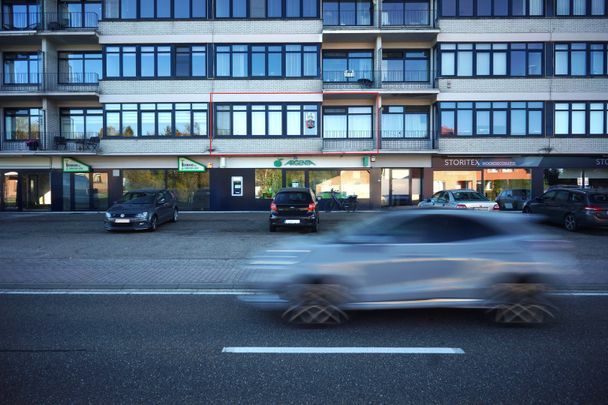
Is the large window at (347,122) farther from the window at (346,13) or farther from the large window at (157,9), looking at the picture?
the large window at (157,9)

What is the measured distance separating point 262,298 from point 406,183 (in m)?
21.6

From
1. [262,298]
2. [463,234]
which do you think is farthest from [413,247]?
[262,298]

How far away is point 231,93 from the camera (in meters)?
24.7

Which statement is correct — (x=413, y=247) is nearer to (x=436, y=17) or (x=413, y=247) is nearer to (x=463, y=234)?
(x=463, y=234)

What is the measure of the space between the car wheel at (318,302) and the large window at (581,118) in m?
25.5

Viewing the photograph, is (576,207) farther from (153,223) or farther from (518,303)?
(153,223)

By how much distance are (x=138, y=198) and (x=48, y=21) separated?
16.4 meters

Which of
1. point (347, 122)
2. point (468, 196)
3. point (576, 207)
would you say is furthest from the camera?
point (347, 122)

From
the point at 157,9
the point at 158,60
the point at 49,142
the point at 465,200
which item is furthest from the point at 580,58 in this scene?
the point at 49,142

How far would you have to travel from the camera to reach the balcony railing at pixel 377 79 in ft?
83.0

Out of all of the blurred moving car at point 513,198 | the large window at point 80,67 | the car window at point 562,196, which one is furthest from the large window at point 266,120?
the car window at point 562,196

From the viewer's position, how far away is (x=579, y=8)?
25.0 metres

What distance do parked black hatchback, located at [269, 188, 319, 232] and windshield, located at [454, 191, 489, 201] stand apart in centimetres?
596

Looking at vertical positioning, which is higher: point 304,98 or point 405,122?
point 304,98
